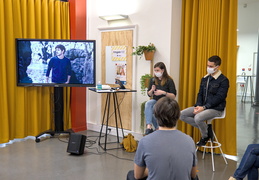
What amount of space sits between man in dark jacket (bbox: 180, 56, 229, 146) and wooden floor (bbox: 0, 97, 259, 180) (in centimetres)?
49

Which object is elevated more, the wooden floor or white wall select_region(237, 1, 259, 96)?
white wall select_region(237, 1, 259, 96)

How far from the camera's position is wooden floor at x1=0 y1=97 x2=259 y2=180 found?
10.4ft

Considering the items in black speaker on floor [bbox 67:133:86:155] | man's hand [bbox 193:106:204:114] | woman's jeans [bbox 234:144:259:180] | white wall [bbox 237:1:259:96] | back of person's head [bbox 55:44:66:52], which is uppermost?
white wall [bbox 237:1:259:96]

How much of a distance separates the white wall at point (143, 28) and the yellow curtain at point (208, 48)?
16 centimetres

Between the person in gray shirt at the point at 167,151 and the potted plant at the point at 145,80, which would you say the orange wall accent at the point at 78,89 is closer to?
the potted plant at the point at 145,80

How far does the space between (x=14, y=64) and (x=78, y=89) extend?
49.8 inches

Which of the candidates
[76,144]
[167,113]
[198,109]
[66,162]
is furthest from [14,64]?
[167,113]

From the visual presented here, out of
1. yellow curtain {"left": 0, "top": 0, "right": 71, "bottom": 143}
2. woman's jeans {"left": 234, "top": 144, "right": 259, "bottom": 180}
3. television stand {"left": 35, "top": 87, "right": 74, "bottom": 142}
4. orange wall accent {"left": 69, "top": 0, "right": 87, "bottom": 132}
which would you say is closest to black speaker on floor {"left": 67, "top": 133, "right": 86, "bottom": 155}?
television stand {"left": 35, "top": 87, "right": 74, "bottom": 142}

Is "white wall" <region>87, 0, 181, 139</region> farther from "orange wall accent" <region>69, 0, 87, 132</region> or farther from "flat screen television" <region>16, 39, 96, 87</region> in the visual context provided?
"flat screen television" <region>16, 39, 96, 87</region>

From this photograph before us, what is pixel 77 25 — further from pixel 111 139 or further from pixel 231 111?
pixel 231 111

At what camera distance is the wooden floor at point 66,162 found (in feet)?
10.4

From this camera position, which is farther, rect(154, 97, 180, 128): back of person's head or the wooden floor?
the wooden floor

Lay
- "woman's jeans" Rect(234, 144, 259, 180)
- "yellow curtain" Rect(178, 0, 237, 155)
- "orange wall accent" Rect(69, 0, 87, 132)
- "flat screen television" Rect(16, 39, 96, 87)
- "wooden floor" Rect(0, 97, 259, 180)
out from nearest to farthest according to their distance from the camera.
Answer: "woman's jeans" Rect(234, 144, 259, 180) → "wooden floor" Rect(0, 97, 259, 180) → "yellow curtain" Rect(178, 0, 237, 155) → "flat screen television" Rect(16, 39, 96, 87) → "orange wall accent" Rect(69, 0, 87, 132)

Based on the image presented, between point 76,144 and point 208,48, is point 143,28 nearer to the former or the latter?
point 208,48
